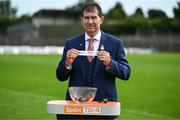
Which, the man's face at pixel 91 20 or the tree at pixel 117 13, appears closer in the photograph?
the man's face at pixel 91 20

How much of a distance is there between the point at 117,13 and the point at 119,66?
230 ft

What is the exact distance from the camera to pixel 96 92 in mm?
5230

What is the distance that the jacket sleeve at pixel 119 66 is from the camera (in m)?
5.02

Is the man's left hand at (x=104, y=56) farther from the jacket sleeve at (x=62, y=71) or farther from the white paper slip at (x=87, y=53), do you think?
the jacket sleeve at (x=62, y=71)

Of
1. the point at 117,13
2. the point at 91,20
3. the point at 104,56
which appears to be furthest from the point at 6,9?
the point at 104,56

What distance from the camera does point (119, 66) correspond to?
5113 mm

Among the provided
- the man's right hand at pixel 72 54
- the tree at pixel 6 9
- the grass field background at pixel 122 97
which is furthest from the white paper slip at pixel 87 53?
the tree at pixel 6 9

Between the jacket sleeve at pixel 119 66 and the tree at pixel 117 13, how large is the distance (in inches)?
2585

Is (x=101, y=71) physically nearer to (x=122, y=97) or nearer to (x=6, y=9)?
(x=122, y=97)

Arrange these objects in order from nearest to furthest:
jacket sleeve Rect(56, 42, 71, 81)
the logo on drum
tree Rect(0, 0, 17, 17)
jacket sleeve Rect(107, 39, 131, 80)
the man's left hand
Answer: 1. the logo on drum
2. the man's left hand
3. jacket sleeve Rect(107, 39, 131, 80)
4. jacket sleeve Rect(56, 42, 71, 81)
5. tree Rect(0, 0, 17, 17)

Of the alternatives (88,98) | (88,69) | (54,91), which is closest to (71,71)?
(88,69)

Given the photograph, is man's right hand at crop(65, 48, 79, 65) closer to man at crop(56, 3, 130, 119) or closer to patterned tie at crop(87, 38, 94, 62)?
man at crop(56, 3, 130, 119)

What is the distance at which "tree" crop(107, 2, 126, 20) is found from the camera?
71994 mm

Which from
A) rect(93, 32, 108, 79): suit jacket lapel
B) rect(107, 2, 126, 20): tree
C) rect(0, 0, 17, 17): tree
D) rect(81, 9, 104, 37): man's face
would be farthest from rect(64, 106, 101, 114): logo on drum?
Result: rect(0, 0, 17, 17): tree
